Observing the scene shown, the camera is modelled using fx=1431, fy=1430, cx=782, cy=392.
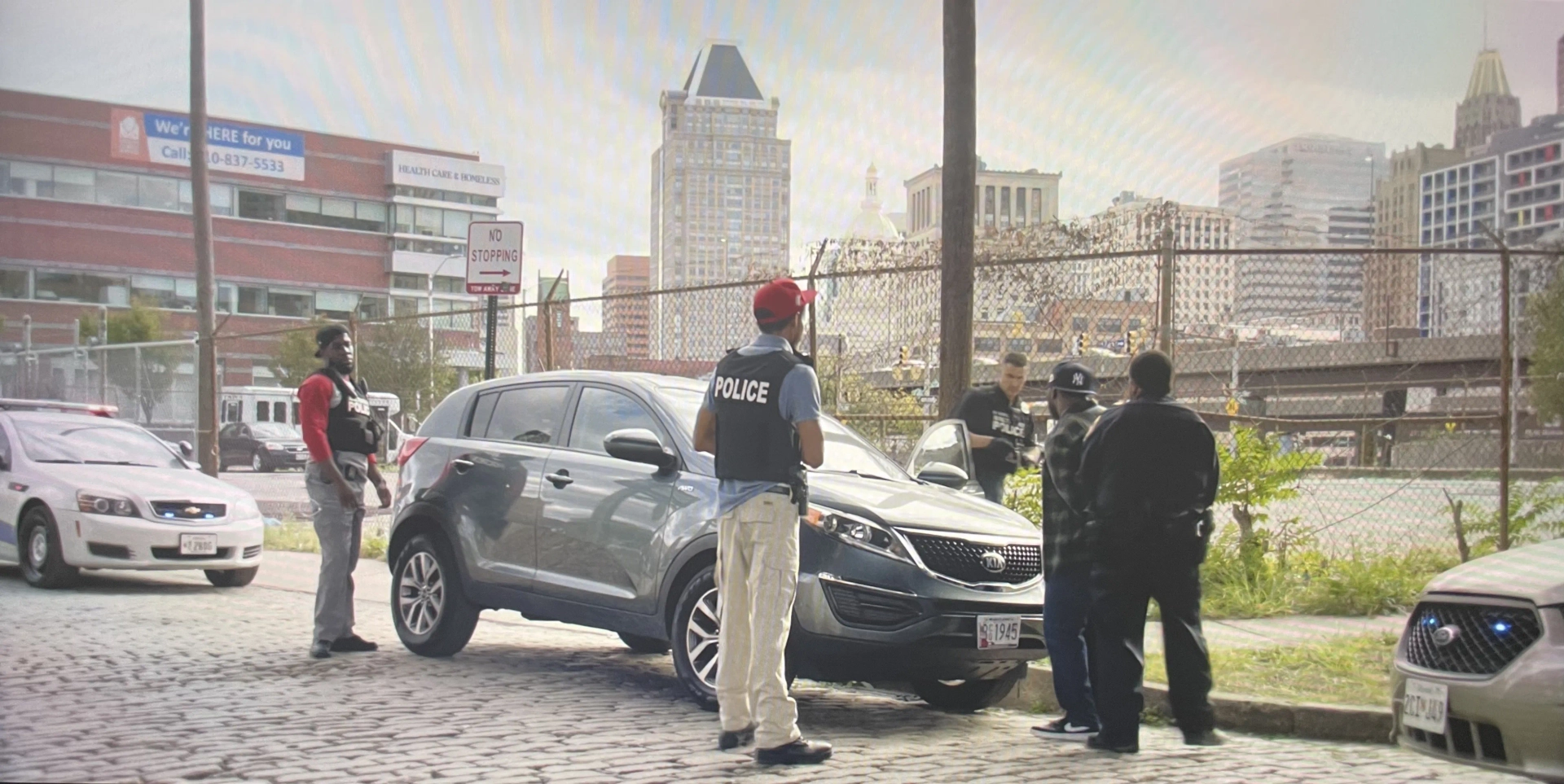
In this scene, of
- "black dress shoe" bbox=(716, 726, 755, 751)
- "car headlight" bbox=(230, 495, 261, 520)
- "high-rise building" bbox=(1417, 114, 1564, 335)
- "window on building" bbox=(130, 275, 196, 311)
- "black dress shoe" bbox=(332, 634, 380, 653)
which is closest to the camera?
"black dress shoe" bbox=(716, 726, 755, 751)

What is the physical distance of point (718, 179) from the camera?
739 inches

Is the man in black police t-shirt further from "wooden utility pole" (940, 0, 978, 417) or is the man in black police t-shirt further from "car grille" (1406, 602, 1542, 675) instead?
"car grille" (1406, 602, 1542, 675)

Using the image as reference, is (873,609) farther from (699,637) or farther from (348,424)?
(348,424)

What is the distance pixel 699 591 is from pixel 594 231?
38.4 feet

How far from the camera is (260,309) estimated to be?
8231 cm

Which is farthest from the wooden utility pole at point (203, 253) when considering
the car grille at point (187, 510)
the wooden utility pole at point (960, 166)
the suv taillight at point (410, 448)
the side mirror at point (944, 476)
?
the side mirror at point (944, 476)

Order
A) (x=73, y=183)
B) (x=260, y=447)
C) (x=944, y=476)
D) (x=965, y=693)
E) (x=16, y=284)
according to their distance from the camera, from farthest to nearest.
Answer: (x=73, y=183)
(x=16, y=284)
(x=260, y=447)
(x=944, y=476)
(x=965, y=693)

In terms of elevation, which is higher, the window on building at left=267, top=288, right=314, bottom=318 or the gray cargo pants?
the window on building at left=267, top=288, right=314, bottom=318

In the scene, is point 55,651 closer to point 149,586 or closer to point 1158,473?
point 149,586

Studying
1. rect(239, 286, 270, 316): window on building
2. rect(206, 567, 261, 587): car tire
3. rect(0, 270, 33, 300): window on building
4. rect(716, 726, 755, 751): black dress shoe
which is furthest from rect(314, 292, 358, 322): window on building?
rect(716, 726, 755, 751): black dress shoe

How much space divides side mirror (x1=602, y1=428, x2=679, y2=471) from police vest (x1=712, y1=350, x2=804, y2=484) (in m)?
1.15

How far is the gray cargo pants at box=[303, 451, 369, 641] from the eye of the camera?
28.3 ft

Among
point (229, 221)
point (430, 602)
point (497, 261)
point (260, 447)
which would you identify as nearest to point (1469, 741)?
point (430, 602)

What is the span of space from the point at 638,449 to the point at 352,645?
288cm
